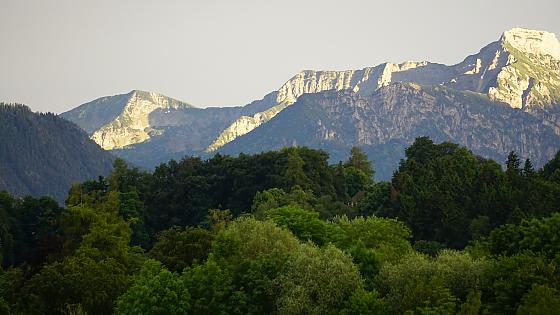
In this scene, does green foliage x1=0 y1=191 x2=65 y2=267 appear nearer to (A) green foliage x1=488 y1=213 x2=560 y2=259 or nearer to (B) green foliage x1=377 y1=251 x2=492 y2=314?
(B) green foliage x1=377 y1=251 x2=492 y2=314

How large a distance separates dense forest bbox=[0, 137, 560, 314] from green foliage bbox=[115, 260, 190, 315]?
12 centimetres

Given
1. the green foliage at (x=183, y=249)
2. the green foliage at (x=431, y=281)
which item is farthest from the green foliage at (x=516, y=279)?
the green foliage at (x=183, y=249)

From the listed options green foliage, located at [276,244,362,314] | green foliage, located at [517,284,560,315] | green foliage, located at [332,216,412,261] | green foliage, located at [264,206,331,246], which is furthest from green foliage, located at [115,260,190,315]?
green foliage, located at [517,284,560,315]

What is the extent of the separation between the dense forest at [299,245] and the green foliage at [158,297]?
123mm

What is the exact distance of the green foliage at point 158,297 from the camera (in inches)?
2334

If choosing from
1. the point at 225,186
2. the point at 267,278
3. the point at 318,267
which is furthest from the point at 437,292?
the point at 225,186

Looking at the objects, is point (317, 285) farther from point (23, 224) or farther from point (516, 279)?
point (23, 224)

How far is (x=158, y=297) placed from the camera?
59.6 metres

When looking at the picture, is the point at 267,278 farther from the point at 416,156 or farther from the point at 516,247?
the point at 416,156

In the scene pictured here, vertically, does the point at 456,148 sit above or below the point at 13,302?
above

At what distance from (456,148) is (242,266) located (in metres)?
72.4

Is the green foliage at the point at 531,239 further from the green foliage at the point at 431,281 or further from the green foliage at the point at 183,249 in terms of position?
the green foliage at the point at 183,249

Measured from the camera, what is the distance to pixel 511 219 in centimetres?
8475

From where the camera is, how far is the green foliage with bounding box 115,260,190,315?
2334 inches
